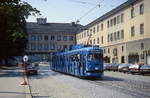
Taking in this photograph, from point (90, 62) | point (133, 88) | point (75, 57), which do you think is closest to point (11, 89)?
point (133, 88)

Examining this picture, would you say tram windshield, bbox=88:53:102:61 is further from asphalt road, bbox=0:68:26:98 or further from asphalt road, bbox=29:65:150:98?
asphalt road, bbox=0:68:26:98

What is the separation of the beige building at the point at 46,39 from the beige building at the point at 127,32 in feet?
147

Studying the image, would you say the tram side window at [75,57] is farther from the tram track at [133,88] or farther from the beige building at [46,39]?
the beige building at [46,39]

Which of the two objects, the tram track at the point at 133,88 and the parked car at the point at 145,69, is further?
the parked car at the point at 145,69

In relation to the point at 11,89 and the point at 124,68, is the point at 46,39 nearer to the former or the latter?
the point at 124,68

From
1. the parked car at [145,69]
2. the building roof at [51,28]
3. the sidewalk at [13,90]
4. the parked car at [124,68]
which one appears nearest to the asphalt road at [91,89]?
the sidewalk at [13,90]

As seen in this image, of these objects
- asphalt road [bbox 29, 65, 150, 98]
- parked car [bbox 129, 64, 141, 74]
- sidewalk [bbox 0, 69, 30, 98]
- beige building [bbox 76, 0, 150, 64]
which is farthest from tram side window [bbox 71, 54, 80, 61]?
beige building [bbox 76, 0, 150, 64]

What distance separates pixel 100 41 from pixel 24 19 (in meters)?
36.6

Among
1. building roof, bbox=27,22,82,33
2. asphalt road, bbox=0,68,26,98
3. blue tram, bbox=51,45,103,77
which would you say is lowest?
asphalt road, bbox=0,68,26,98

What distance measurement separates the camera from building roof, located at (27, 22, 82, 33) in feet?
401

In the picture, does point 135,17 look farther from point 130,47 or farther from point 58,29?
point 58,29

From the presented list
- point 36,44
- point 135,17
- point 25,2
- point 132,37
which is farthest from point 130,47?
point 36,44

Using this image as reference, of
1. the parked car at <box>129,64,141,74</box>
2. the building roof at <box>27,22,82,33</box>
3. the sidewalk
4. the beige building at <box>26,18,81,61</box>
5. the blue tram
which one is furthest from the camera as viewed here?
the building roof at <box>27,22,82,33</box>

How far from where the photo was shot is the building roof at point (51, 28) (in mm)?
122275
